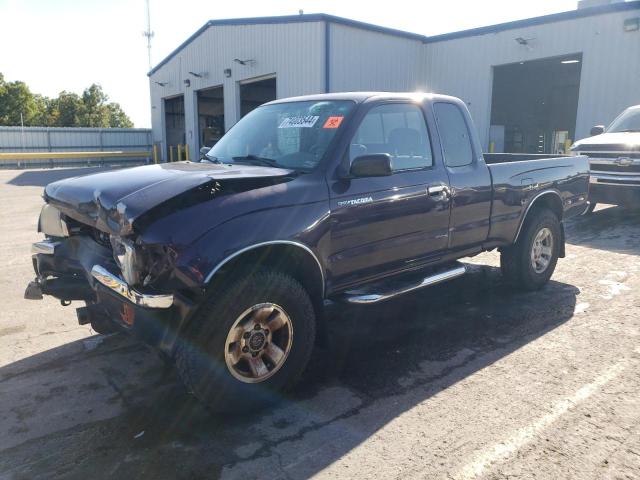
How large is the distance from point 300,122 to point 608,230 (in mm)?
7406

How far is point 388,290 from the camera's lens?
12.9 feet

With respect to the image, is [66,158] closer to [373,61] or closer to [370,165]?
[373,61]

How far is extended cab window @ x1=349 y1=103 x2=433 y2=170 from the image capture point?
398cm

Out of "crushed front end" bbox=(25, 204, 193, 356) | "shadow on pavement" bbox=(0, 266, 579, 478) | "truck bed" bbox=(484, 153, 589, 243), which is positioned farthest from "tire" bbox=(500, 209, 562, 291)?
"crushed front end" bbox=(25, 204, 193, 356)

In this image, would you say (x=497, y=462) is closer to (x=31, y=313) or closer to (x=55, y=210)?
(x=55, y=210)

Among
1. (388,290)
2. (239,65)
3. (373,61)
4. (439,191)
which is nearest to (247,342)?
(388,290)

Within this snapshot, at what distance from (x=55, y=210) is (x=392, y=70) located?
1809cm

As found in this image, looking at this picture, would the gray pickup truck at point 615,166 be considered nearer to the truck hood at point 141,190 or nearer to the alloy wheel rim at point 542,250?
→ the alloy wheel rim at point 542,250

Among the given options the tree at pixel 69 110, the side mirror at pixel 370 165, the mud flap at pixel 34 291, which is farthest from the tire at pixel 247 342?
the tree at pixel 69 110

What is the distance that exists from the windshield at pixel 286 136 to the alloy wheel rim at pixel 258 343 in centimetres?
109

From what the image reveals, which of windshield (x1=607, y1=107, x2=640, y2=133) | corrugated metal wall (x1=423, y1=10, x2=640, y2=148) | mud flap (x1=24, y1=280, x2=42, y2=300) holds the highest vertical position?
corrugated metal wall (x1=423, y1=10, x2=640, y2=148)

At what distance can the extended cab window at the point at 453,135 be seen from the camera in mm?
4578

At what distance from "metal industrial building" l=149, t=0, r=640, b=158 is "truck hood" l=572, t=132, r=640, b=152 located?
6509 mm

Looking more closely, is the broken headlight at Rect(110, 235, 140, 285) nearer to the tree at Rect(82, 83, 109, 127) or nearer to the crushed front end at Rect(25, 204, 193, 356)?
the crushed front end at Rect(25, 204, 193, 356)
